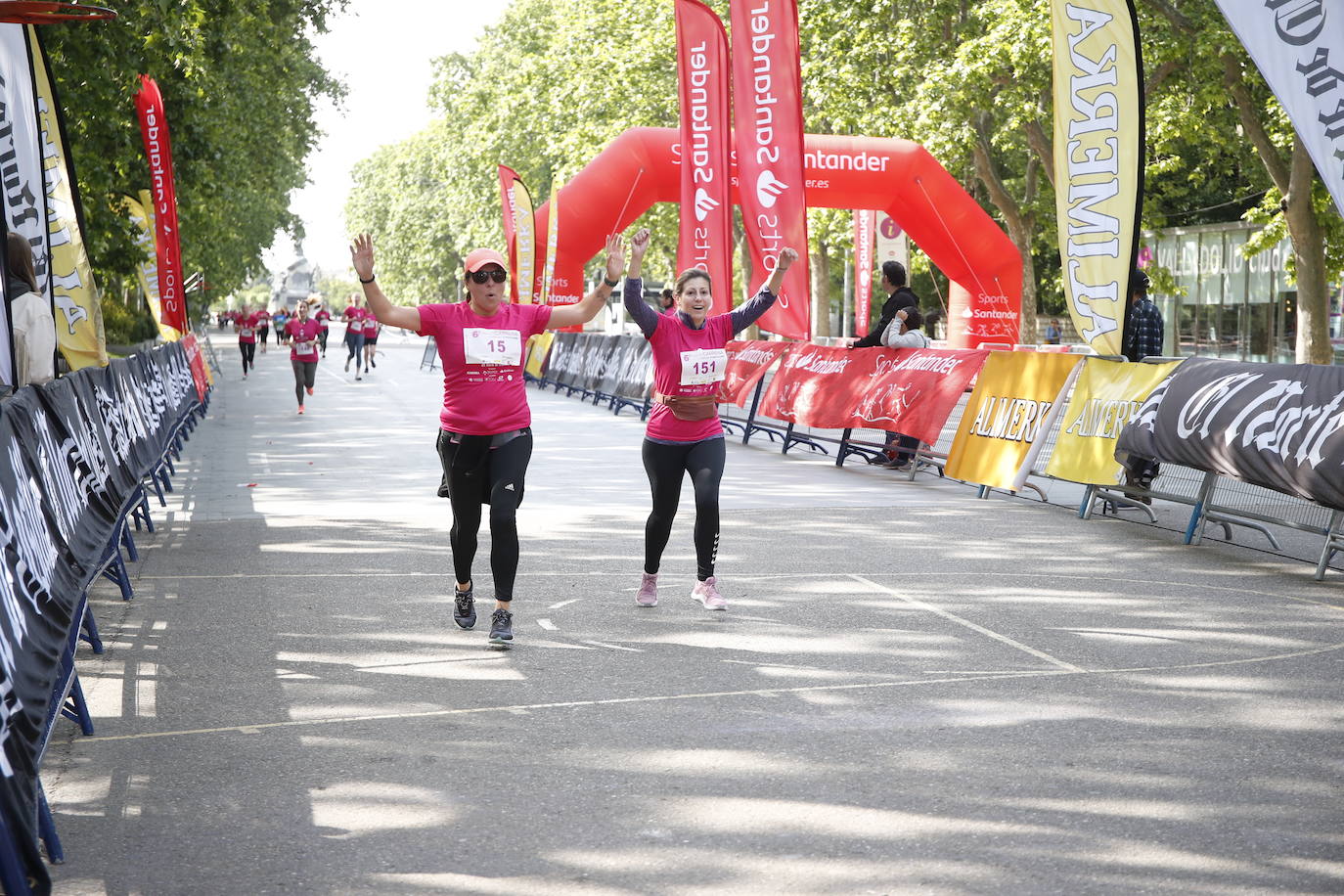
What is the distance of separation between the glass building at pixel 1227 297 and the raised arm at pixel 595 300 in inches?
1307

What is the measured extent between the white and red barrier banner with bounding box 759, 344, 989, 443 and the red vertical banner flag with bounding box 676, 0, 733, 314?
68.7 inches

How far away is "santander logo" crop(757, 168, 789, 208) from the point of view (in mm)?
18109

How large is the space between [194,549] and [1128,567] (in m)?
6.41

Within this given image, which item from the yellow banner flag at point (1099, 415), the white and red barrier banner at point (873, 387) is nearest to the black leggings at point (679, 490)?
the yellow banner flag at point (1099, 415)

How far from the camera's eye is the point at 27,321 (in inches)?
342

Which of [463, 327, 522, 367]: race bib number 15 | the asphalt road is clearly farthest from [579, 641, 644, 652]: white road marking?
[463, 327, 522, 367]: race bib number 15

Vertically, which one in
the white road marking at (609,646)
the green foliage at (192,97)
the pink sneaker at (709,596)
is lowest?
the white road marking at (609,646)

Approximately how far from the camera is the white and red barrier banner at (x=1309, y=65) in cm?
790

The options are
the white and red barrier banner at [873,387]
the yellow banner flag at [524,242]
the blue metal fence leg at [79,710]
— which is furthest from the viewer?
the yellow banner flag at [524,242]

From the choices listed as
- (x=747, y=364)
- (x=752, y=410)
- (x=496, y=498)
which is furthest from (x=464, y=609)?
(x=747, y=364)

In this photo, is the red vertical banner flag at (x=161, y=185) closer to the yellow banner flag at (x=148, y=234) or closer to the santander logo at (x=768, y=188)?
the yellow banner flag at (x=148, y=234)

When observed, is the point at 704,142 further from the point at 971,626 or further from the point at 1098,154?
the point at 971,626

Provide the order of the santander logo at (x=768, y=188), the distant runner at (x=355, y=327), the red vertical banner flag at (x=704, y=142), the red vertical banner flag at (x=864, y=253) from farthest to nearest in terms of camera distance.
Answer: the distant runner at (x=355, y=327), the red vertical banner flag at (x=864, y=253), the red vertical banner flag at (x=704, y=142), the santander logo at (x=768, y=188)

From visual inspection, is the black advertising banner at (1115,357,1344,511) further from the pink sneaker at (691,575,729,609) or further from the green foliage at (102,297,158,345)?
the green foliage at (102,297,158,345)
